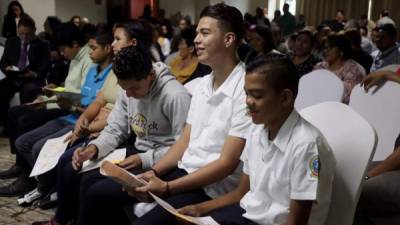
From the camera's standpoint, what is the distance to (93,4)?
896 centimetres

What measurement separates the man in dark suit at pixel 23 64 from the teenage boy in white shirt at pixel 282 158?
3.39 meters

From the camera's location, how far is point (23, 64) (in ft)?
14.8

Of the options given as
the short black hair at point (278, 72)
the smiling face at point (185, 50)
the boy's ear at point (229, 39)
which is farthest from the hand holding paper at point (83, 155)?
the smiling face at point (185, 50)

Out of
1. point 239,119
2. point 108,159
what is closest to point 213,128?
point 239,119

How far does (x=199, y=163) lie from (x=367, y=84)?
38.4 inches

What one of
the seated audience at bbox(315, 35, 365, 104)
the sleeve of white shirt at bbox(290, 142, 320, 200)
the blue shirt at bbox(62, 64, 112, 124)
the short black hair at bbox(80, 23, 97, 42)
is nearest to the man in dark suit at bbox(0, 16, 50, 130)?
the short black hair at bbox(80, 23, 97, 42)

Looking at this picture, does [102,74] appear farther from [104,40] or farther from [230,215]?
[230,215]

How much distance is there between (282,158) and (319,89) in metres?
1.40

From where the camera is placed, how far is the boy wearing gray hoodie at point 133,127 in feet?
6.32

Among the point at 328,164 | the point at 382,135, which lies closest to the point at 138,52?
the point at 328,164

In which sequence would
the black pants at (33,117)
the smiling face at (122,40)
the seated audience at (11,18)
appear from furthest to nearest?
the seated audience at (11,18) → the black pants at (33,117) → the smiling face at (122,40)

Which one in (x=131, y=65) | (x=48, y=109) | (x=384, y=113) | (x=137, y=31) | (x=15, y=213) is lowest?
(x=15, y=213)

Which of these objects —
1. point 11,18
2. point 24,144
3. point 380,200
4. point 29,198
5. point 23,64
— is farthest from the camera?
point 11,18

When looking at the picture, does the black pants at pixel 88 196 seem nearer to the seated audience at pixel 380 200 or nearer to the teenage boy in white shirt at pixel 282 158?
the teenage boy in white shirt at pixel 282 158
